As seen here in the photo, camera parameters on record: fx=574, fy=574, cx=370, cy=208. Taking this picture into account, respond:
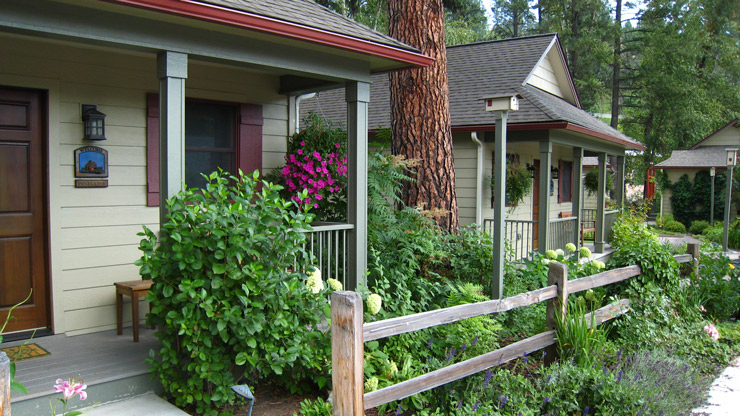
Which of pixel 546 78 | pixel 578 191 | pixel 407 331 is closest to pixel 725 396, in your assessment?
pixel 407 331

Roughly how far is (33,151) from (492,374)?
4312 mm

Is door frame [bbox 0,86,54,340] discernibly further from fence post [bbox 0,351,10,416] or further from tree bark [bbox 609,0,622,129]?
tree bark [bbox 609,0,622,129]

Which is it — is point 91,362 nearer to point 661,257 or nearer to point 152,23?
point 152,23

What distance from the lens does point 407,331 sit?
152 inches

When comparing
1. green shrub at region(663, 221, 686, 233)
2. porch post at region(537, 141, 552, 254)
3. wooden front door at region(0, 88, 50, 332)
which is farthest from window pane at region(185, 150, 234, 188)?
green shrub at region(663, 221, 686, 233)

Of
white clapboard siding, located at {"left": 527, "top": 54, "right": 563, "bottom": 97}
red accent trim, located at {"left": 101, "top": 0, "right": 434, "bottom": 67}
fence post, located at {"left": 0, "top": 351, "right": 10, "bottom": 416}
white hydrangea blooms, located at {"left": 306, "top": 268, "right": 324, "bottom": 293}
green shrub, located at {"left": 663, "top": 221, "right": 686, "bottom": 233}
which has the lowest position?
green shrub, located at {"left": 663, "top": 221, "right": 686, "bottom": 233}

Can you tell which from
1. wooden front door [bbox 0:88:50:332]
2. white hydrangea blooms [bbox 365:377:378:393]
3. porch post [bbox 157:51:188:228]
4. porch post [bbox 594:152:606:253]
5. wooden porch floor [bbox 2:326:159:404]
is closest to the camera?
wooden porch floor [bbox 2:326:159:404]

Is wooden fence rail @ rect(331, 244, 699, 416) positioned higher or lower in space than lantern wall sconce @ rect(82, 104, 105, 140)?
lower

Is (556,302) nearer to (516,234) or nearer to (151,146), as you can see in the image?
(151,146)

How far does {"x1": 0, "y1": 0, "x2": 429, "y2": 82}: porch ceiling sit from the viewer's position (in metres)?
3.60

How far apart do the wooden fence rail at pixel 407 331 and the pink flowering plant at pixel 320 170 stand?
2.20 m

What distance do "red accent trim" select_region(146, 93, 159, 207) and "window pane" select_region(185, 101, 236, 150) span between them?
33 cm

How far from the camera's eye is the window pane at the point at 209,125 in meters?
5.89

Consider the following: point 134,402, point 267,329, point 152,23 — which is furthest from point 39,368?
point 152,23
